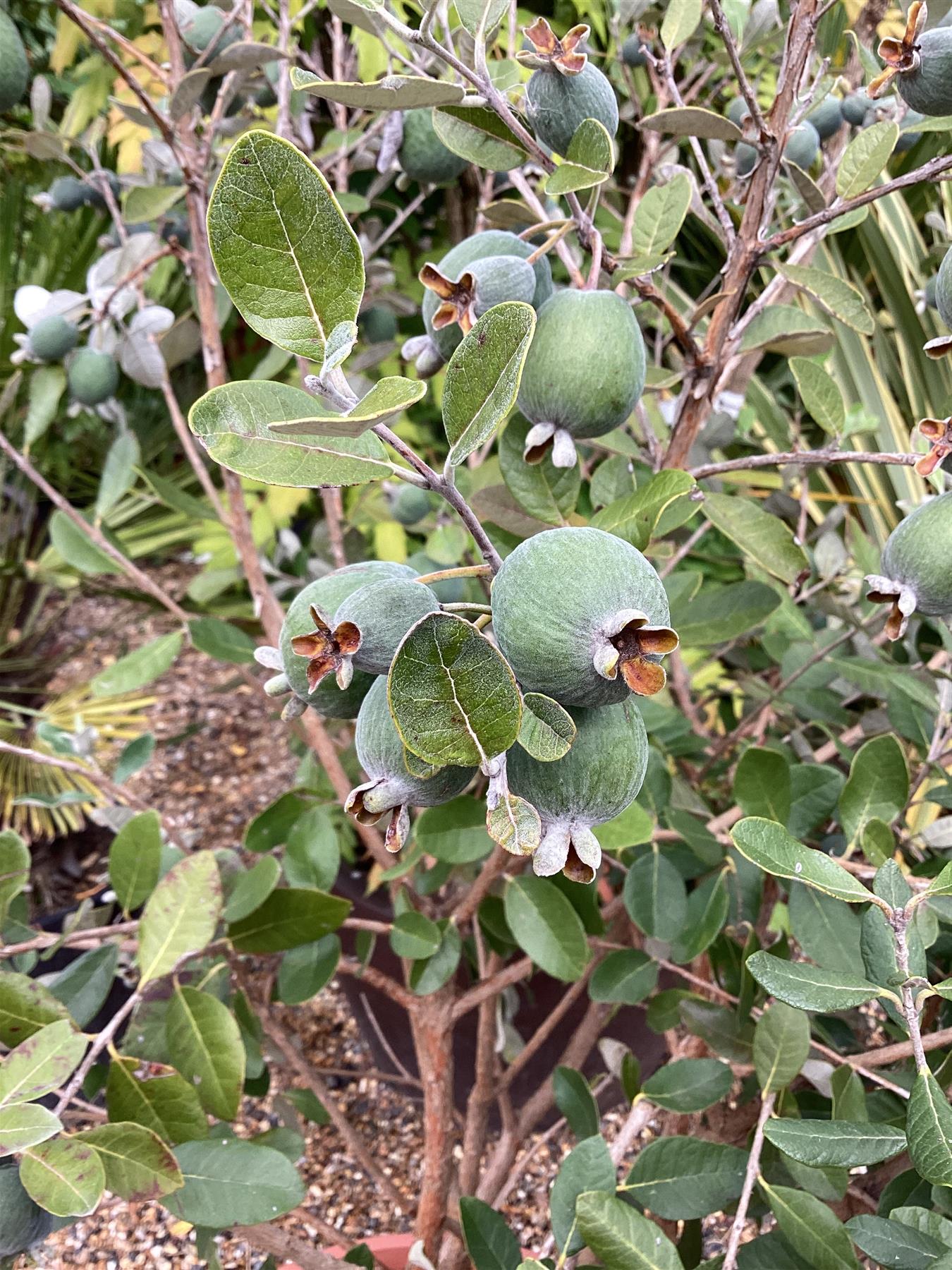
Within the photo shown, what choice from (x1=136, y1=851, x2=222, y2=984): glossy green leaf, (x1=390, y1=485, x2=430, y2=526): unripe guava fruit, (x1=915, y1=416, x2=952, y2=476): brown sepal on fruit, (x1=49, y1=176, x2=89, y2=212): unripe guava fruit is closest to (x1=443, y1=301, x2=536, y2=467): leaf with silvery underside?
(x1=915, y1=416, x2=952, y2=476): brown sepal on fruit

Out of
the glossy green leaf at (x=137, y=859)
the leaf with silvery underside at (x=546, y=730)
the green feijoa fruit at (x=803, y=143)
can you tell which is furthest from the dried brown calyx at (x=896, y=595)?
the glossy green leaf at (x=137, y=859)

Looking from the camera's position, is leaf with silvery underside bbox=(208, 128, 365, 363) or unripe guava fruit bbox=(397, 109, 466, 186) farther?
unripe guava fruit bbox=(397, 109, 466, 186)

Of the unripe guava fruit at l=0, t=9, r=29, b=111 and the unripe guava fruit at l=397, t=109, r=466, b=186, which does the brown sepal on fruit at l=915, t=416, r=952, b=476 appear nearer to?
the unripe guava fruit at l=397, t=109, r=466, b=186

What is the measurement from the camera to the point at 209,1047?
2.32ft

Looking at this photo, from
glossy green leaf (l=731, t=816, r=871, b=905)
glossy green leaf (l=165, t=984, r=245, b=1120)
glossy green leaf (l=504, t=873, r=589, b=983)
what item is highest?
glossy green leaf (l=731, t=816, r=871, b=905)

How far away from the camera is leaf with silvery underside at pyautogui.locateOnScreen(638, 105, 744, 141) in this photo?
56cm

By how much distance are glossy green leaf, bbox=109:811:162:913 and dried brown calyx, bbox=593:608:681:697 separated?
57 centimetres

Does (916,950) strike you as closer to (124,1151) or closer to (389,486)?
(124,1151)

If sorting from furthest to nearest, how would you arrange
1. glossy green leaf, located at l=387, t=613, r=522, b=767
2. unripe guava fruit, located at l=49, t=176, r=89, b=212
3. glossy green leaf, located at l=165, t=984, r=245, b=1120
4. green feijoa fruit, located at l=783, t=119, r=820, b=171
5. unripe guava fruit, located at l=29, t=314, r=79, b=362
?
1. unripe guava fruit, located at l=49, t=176, r=89, b=212
2. unripe guava fruit, located at l=29, t=314, r=79, b=362
3. green feijoa fruit, located at l=783, t=119, r=820, b=171
4. glossy green leaf, located at l=165, t=984, r=245, b=1120
5. glossy green leaf, located at l=387, t=613, r=522, b=767

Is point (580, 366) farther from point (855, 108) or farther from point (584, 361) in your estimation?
point (855, 108)

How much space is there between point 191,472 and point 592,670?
290cm

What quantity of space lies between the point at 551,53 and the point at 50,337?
0.68 metres

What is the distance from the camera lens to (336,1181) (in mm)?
1460

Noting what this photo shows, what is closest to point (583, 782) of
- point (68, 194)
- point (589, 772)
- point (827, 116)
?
point (589, 772)
